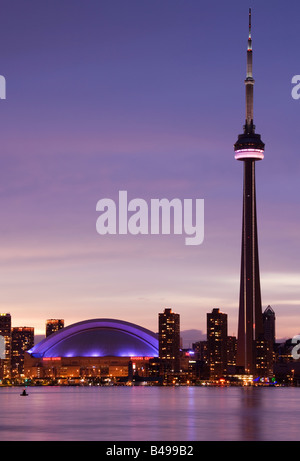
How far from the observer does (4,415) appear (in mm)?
138250

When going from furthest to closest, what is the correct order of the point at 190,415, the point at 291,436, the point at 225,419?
the point at 190,415 < the point at 225,419 < the point at 291,436

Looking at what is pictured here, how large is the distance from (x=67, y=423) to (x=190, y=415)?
2538 centimetres

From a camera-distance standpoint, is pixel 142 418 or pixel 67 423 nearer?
pixel 67 423

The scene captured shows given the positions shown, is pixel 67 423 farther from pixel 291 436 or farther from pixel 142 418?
pixel 291 436
